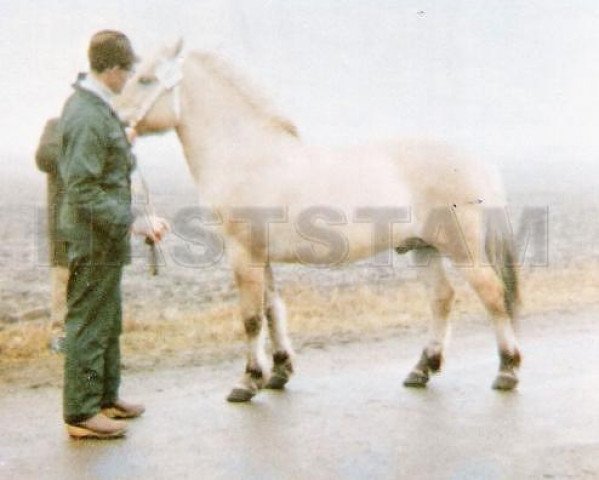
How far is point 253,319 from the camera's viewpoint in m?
6.12

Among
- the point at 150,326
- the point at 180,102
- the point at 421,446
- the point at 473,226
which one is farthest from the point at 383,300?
the point at 421,446

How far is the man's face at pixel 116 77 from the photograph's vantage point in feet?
16.4

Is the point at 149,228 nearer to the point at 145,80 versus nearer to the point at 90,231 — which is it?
the point at 90,231

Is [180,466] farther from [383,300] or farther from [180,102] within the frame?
[383,300]

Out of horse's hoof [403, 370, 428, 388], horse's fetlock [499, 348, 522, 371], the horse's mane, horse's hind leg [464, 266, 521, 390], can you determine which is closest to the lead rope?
the horse's mane

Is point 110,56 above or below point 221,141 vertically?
above

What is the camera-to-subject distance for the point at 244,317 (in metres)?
6.15

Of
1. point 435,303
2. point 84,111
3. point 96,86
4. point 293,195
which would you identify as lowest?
point 435,303

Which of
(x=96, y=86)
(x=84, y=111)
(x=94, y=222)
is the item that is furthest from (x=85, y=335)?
(x=96, y=86)

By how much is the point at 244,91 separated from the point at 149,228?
5.34 ft

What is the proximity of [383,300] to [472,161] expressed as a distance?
4.19 m

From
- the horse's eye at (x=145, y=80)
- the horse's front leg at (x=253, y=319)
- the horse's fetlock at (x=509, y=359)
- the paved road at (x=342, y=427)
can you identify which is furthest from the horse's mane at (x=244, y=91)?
the horse's fetlock at (x=509, y=359)

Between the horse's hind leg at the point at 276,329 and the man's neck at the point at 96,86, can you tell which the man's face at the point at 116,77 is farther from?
the horse's hind leg at the point at 276,329

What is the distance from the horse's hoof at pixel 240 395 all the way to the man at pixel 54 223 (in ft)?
7.21
